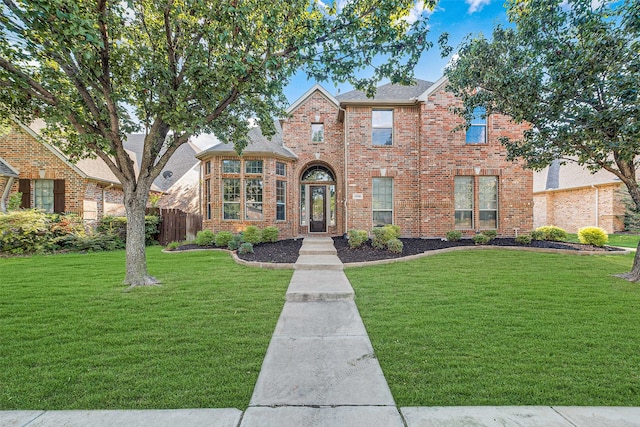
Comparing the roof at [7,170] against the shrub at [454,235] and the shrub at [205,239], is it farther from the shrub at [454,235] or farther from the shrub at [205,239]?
the shrub at [454,235]

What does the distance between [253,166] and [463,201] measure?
353 inches

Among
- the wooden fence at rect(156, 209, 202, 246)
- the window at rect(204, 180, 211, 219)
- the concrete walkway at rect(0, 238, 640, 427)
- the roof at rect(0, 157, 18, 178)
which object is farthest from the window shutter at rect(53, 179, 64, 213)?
the concrete walkway at rect(0, 238, 640, 427)

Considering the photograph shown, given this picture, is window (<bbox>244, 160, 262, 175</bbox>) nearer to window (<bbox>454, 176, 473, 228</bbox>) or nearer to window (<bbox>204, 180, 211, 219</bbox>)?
window (<bbox>204, 180, 211, 219</bbox>)

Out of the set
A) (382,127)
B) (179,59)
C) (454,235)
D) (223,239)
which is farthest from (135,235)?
(454,235)

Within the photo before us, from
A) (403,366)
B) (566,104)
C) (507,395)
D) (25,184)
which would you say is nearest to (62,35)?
(403,366)

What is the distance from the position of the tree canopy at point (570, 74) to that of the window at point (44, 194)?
53.2 feet

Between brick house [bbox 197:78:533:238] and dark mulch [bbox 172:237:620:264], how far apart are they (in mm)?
1062

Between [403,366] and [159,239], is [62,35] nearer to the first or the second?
[403,366]

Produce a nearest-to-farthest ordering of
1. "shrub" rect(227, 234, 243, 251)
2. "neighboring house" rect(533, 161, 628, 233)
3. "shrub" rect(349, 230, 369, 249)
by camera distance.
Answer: "shrub" rect(349, 230, 369, 249) → "shrub" rect(227, 234, 243, 251) → "neighboring house" rect(533, 161, 628, 233)

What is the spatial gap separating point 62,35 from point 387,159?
32.3 feet

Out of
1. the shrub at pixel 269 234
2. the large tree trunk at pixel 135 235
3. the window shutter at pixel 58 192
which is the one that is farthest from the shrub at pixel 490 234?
the window shutter at pixel 58 192

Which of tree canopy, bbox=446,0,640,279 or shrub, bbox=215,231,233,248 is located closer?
tree canopy, bbox=446,0,640,279

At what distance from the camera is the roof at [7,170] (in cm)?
1090

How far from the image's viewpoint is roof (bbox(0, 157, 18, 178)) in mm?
10898
